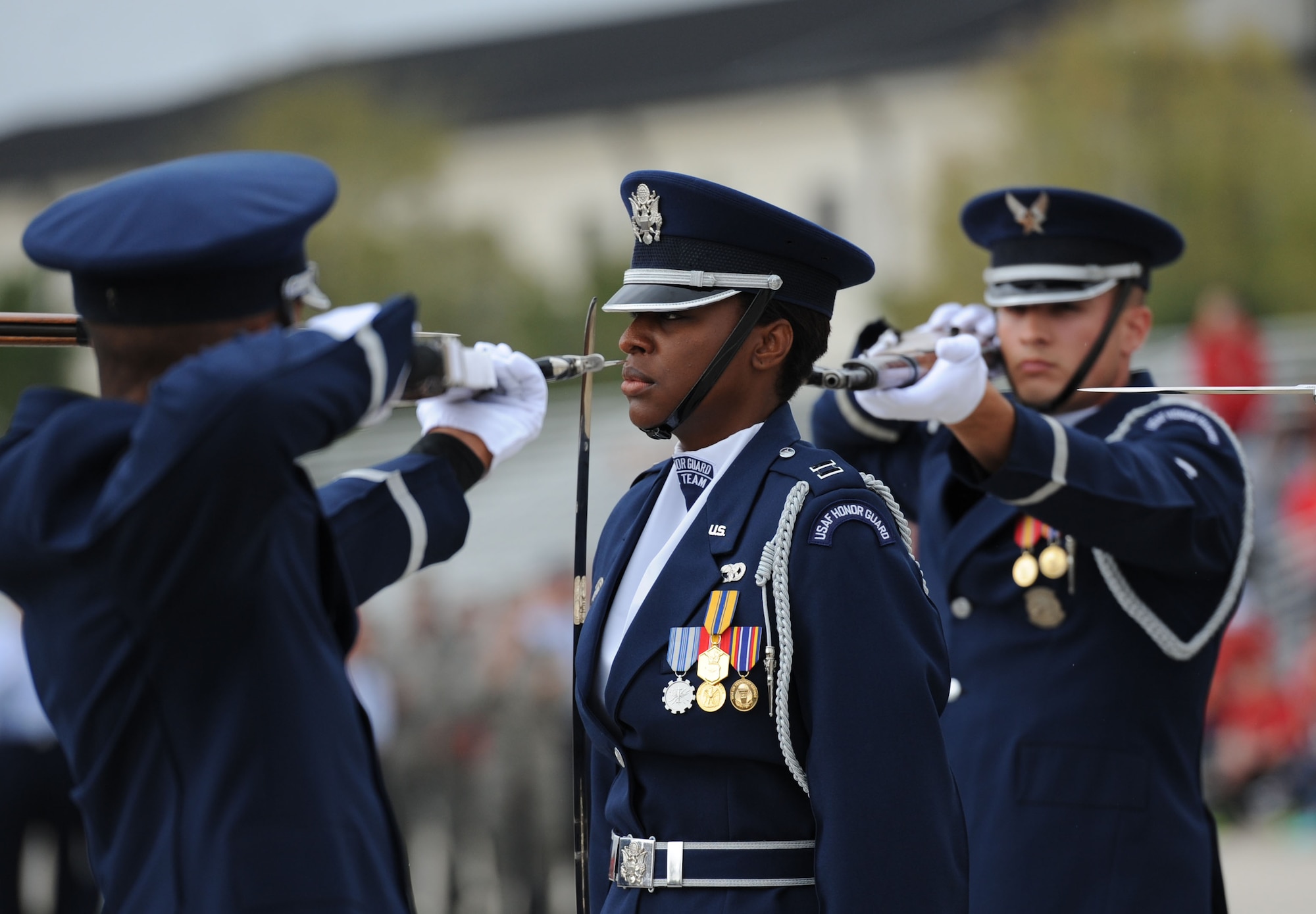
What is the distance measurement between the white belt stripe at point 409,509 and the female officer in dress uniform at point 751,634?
341 millimetres

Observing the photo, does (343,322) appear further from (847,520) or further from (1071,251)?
(1071,251)

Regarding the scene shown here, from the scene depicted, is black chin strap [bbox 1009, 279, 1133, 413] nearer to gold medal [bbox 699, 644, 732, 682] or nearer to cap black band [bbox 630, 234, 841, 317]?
cap black band [bbox 630, 234, 841, 317]

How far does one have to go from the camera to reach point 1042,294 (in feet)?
14.1

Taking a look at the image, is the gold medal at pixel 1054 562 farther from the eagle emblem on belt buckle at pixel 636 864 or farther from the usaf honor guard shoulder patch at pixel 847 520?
the eagle emblem on belt buckle at pixel 636 864

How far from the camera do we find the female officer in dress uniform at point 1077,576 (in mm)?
3771

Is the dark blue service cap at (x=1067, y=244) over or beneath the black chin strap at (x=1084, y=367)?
over

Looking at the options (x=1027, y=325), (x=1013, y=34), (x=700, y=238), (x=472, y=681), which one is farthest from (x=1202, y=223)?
(x=700, y=238)

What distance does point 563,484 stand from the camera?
65.3ft

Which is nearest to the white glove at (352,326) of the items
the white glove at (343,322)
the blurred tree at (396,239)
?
the white glove at (343,322)

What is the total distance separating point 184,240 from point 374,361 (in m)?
0.31

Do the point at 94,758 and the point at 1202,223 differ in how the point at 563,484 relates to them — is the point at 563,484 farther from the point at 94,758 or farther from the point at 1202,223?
the point at 94,758

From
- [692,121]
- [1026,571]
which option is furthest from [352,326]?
[692,121]

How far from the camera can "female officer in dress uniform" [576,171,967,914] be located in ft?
9.37

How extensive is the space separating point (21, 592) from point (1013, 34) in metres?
26.3
